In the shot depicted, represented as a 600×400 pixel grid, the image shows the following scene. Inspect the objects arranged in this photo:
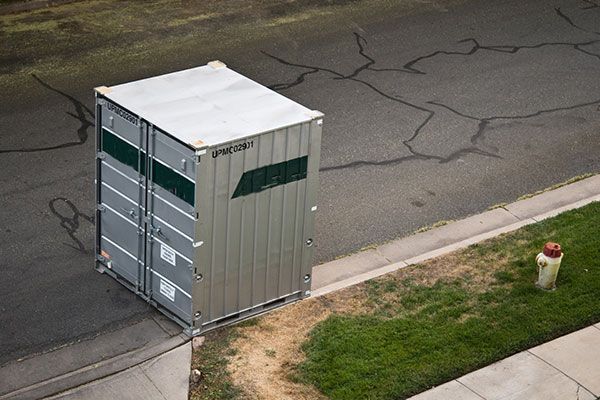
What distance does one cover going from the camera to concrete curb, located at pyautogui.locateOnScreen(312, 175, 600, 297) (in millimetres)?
11562

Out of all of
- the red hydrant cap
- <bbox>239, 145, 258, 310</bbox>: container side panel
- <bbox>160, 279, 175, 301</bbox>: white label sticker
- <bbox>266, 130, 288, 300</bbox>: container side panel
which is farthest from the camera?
the red hydrant cap

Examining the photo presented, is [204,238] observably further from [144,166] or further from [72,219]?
[72,219]

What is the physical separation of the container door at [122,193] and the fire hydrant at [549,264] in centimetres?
365

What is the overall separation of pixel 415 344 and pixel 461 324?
0.58 metres

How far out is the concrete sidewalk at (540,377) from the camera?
9883mm

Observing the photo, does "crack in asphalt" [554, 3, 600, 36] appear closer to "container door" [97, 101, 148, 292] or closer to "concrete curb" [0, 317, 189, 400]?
"container door" [97, 101, 148, 292]

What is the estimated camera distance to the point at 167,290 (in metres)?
10.6

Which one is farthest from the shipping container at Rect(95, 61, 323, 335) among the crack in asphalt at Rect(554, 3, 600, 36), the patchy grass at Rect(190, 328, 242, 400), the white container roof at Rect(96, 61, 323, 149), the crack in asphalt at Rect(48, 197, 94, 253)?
the crack in asphalt at Rect(554, 3, 600, 36)

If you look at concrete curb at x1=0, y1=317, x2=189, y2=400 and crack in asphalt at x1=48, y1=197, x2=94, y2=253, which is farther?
crack in asphalt at x1=48, y1=197, x2=94, y2=253

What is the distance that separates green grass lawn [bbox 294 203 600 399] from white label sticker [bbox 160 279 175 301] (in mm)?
1262

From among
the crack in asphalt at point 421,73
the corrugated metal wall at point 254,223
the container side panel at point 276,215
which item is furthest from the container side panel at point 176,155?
the crack in asphalt at point 421,73

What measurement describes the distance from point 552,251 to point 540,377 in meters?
1.41

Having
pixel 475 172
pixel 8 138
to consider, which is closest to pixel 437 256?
pixel 475 172

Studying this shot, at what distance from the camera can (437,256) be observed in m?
11.9
